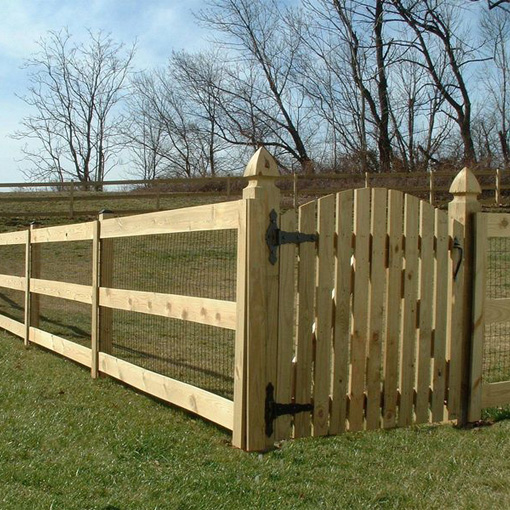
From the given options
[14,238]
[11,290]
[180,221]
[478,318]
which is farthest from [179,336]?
[11,290]

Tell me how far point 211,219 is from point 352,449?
1638mm

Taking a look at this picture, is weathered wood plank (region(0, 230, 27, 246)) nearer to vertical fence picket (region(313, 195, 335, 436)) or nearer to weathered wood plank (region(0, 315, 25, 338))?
weathered wood plank (region(0, 315, 25, 338))

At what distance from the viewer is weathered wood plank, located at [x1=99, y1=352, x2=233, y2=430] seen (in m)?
4.07

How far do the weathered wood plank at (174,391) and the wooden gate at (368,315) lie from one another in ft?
1.30

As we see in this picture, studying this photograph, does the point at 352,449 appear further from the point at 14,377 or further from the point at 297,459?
the point at 14,377

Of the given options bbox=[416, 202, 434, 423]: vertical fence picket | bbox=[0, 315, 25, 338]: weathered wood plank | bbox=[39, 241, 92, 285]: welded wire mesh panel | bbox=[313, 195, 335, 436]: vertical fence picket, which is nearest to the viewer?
bbox=[313, 195, 335, 436]: vertical fence picket

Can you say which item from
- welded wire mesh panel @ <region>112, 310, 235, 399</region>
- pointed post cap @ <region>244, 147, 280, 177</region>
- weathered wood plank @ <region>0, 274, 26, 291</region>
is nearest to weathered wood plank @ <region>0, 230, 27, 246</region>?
weathered wood plank @ <region>0, 274, 26, 291</region>

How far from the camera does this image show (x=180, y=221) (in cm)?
466

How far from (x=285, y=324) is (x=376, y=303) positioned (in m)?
0.65

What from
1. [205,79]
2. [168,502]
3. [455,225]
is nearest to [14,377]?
[168,502]

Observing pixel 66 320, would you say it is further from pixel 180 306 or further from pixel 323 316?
pixel 323 316

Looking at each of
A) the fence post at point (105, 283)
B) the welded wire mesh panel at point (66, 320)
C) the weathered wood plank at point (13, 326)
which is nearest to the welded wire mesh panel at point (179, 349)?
the welded wire mesh panel at point (66, 320)

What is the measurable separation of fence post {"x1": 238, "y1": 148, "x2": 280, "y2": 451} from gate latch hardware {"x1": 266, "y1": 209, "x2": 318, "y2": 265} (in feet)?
0.08

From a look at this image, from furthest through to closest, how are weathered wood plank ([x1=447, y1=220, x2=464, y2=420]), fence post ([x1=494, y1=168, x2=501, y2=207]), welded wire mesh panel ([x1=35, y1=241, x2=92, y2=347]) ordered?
1. fence post ([x1=494, y1=168, x2=501, y2=207])
2. welded wire mesh panel ([x1=35, y1=241, x2=92, y2=347])
3. weathered wood plank ([x1=447, y1=220, x2=464, y2=420])
